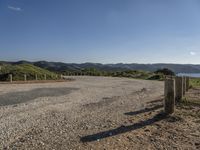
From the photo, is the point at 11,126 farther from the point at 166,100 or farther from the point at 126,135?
the point at 166,100

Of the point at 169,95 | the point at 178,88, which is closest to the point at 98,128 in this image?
the point at 169,95

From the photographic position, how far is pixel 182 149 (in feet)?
21.0

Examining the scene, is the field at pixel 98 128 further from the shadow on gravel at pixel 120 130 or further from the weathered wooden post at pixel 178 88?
the weathered wooden post at pixel 178 88

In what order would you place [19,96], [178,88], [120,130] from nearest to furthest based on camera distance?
[120,130] → [178,88] → [19,96]

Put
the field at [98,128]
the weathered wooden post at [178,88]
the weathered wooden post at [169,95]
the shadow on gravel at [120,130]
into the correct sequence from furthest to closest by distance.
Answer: the weathered wooden post at [178,88]
the weathered wooden post at [169,95]
the shadow on gravel at [120,130]
the field at [98,128]

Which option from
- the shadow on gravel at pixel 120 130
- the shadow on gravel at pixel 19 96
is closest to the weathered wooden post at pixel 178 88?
the shadow on gravel at pixel 120 130

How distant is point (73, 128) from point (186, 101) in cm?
700

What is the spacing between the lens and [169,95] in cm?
998

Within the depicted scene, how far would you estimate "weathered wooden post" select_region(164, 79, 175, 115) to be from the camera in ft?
32.7

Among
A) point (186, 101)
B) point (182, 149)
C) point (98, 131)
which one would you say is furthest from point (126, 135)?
point (186, 101)

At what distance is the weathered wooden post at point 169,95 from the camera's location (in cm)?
998

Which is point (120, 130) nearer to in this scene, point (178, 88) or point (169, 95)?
point (169, 95)

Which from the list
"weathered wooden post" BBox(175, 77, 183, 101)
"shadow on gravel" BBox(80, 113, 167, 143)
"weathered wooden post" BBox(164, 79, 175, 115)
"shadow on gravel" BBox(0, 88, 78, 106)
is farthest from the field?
"shadow on gravel" BBox(0, 88, 78, 106)

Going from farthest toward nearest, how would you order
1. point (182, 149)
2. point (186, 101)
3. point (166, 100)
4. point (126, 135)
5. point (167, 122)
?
point (186, 101) < point (166, 100) < point (167, 122) < point (126, 135) < point (182, 149)
